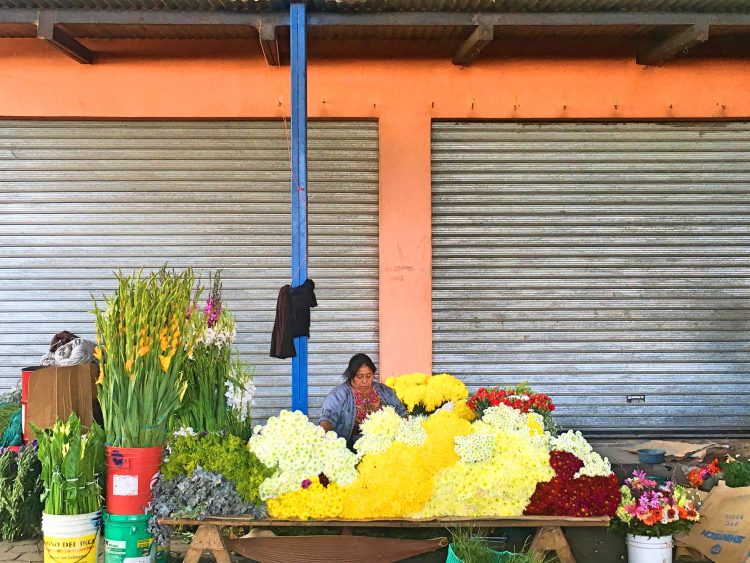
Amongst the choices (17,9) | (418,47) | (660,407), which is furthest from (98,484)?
(660,407)

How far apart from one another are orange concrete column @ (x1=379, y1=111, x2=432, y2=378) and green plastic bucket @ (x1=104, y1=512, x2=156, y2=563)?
13.8 ft

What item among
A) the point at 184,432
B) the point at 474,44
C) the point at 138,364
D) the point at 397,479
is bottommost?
the point at 397,479

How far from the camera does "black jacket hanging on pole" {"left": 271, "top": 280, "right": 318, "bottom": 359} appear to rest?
6273 millimetres

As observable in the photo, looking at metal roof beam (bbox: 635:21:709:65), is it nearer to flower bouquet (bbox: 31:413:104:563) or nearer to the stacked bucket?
the stacked bucket

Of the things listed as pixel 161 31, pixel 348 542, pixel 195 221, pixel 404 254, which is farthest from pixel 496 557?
pixel 161 31

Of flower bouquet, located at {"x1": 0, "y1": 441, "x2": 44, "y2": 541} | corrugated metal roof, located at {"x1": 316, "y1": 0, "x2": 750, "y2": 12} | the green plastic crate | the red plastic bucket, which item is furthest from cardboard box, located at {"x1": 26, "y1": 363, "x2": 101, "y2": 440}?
corrugated metal roof, located at {"x1": 316, "y1": 0, "x2": 750, "y2": 12}

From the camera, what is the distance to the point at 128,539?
16.5 ft

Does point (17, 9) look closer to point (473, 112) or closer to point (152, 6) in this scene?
point (152, 6)

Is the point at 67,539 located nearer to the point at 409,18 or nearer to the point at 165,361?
the point at 165,361

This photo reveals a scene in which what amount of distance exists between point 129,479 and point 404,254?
15.1ft

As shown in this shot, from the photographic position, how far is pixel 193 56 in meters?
8.90

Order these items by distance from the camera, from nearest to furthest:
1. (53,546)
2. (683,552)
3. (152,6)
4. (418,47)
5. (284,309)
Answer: (53,546), (683,552), (284,309), (152,6), (418,47)

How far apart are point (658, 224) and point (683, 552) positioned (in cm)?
469

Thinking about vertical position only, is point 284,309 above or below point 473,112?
below
